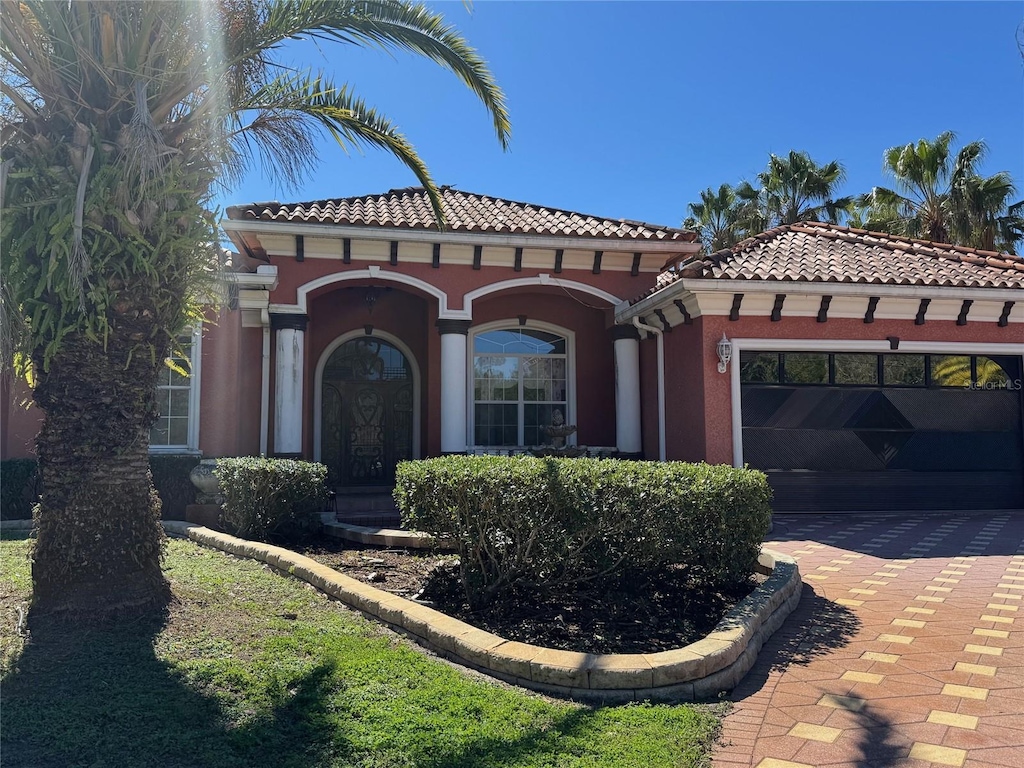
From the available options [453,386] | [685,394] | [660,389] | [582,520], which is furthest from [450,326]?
[582,520]

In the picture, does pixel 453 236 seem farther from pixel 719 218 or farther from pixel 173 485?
pixel 719 218

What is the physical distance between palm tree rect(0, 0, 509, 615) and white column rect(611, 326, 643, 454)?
7.56m

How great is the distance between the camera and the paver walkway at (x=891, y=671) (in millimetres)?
3266

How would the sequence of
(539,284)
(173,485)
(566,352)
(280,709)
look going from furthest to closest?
(566,352) < (539,284) < (173,485) < (280,709)

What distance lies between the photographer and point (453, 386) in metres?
10.7

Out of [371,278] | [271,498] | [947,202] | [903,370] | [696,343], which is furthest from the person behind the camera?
[947,202]

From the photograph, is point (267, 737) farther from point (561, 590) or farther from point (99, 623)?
point (561, 590)

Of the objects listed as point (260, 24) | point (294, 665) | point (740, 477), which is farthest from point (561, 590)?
point (260, 24)

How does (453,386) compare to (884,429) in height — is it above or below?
above

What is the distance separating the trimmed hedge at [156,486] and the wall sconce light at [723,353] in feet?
23.9

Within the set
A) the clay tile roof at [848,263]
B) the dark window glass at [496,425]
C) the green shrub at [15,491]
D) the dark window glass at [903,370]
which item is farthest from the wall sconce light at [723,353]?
the green shrub at [15,491]

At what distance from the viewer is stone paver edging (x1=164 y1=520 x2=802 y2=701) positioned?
12.7 ft

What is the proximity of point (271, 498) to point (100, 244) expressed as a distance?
12.4 ft

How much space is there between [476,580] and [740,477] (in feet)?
7.18
